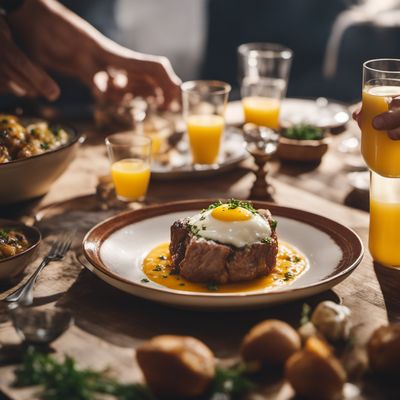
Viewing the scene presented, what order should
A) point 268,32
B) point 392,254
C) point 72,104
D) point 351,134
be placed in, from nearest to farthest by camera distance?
1. point 392,254
2. point 351,134
3. point 72,104
4. point 268,32

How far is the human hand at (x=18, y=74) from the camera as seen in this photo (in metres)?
3.06

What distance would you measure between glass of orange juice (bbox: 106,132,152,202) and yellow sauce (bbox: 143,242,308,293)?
520 millimetres

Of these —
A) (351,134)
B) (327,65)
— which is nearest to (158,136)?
(351,134)

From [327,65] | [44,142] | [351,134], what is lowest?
[327,65]

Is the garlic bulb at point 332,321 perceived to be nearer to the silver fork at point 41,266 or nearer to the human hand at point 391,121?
the human hand at point 391,121

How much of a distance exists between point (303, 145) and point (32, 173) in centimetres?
135

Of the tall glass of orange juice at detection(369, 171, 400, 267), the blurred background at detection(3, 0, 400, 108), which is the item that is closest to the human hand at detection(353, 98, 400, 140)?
the tall glass of orange juice at detection(369, 171, 400, 267)

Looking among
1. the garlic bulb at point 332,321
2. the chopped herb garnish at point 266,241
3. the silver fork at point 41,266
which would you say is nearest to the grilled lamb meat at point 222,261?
the chopped herb garnish at point 266,241

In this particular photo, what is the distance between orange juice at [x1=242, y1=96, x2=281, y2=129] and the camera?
363 centimetres

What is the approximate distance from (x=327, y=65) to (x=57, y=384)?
21.3 ft

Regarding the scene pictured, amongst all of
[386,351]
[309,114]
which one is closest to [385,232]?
[386,351]

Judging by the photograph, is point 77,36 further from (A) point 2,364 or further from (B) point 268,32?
(B) point 268,32

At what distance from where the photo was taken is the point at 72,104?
218 inches

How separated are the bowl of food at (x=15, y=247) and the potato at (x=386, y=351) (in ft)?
3.45
